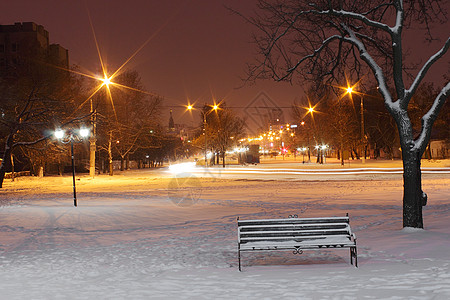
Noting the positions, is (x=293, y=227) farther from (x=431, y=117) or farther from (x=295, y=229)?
(x=431, y=117)

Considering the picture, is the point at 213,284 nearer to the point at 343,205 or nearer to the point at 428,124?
the point at 428,124

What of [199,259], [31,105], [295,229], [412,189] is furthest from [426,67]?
[31,105]

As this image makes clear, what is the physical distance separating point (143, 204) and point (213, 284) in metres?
12.1

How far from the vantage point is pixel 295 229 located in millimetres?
8094

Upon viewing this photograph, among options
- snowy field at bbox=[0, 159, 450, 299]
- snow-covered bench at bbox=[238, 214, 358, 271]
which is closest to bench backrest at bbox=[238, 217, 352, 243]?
snow-covered bench at bbox=[238, 214, 358, 271]

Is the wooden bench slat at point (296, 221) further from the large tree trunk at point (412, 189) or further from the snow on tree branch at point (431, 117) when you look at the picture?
the snow on tree branch at point (431, 117)

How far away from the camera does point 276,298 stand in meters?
6.08

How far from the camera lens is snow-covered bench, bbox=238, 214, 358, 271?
7.94m

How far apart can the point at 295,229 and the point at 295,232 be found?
72 mm

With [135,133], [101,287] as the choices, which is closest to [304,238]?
[101,287]

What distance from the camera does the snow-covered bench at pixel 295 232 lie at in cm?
794

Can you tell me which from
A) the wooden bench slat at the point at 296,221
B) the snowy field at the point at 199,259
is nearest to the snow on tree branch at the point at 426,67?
the snowy field at the point at 199,259

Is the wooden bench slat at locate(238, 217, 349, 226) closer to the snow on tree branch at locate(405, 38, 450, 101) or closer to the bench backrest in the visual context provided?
the bench backrest

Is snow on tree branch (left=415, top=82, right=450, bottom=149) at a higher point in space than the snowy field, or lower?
higher
